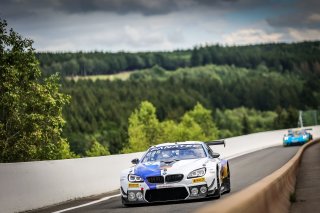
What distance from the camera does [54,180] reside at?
16.2m

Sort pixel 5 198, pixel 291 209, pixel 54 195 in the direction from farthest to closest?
pixel 54 195, pixel 5 198, pixel 291 209

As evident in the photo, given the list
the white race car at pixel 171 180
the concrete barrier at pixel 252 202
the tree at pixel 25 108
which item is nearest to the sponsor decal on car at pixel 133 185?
the white race car at pixel 171 180

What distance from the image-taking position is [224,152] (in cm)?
4153

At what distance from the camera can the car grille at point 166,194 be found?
1257 centimetres

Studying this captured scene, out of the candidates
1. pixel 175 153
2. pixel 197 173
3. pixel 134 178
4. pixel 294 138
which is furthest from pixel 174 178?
pixel 294 138

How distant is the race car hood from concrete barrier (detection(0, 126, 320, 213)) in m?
2.85

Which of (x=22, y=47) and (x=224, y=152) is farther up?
(x=22, y=47)

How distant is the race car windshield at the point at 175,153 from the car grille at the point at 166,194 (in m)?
0.84

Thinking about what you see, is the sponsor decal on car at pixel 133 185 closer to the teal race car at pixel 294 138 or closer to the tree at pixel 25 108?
the tree at pixel 25 108

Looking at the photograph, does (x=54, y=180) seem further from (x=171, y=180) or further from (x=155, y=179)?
(x=171, y=180)

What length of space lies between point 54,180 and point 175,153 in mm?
3947

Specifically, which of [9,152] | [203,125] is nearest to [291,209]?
[9,152]

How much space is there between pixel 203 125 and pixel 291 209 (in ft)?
574

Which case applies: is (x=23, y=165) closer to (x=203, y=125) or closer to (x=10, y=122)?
(x=10, y=122)
